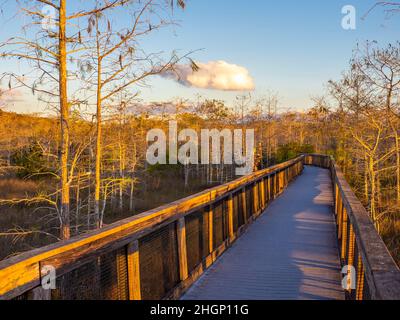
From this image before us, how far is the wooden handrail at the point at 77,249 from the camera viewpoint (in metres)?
2.11

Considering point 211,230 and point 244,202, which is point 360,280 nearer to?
point 211,230

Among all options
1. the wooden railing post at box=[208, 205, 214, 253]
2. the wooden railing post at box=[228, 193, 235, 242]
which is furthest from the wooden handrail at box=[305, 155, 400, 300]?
the wooden railing post at box=[228, 193, 235, 242]

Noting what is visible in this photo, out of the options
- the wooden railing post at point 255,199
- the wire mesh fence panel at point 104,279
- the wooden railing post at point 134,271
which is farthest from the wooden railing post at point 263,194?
the wire mesh fence panel at point 104,279

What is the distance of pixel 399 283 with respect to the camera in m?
2.14

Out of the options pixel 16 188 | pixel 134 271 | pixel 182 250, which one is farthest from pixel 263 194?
pixel 16 188

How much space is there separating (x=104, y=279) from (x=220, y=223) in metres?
3.58

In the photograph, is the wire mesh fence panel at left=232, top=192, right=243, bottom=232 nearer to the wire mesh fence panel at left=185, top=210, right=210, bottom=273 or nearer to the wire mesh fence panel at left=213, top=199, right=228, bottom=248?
the wire mesh fence panel at left=213, top=199, right=228, bottom=248

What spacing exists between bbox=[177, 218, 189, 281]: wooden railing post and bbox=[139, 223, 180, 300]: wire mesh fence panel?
8cm

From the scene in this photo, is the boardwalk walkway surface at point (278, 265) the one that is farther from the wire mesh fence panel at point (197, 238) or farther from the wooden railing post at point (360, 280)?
the wooden railing post at point (360, 280)

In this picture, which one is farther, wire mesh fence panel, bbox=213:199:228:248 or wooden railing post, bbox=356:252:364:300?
wire mesh fence panel, bbox=213:199:228:248

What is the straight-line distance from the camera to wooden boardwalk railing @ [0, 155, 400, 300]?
2.27m

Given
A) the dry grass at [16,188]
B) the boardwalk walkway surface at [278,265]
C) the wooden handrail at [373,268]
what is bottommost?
the dry grass at [16,188]

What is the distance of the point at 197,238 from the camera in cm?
554
